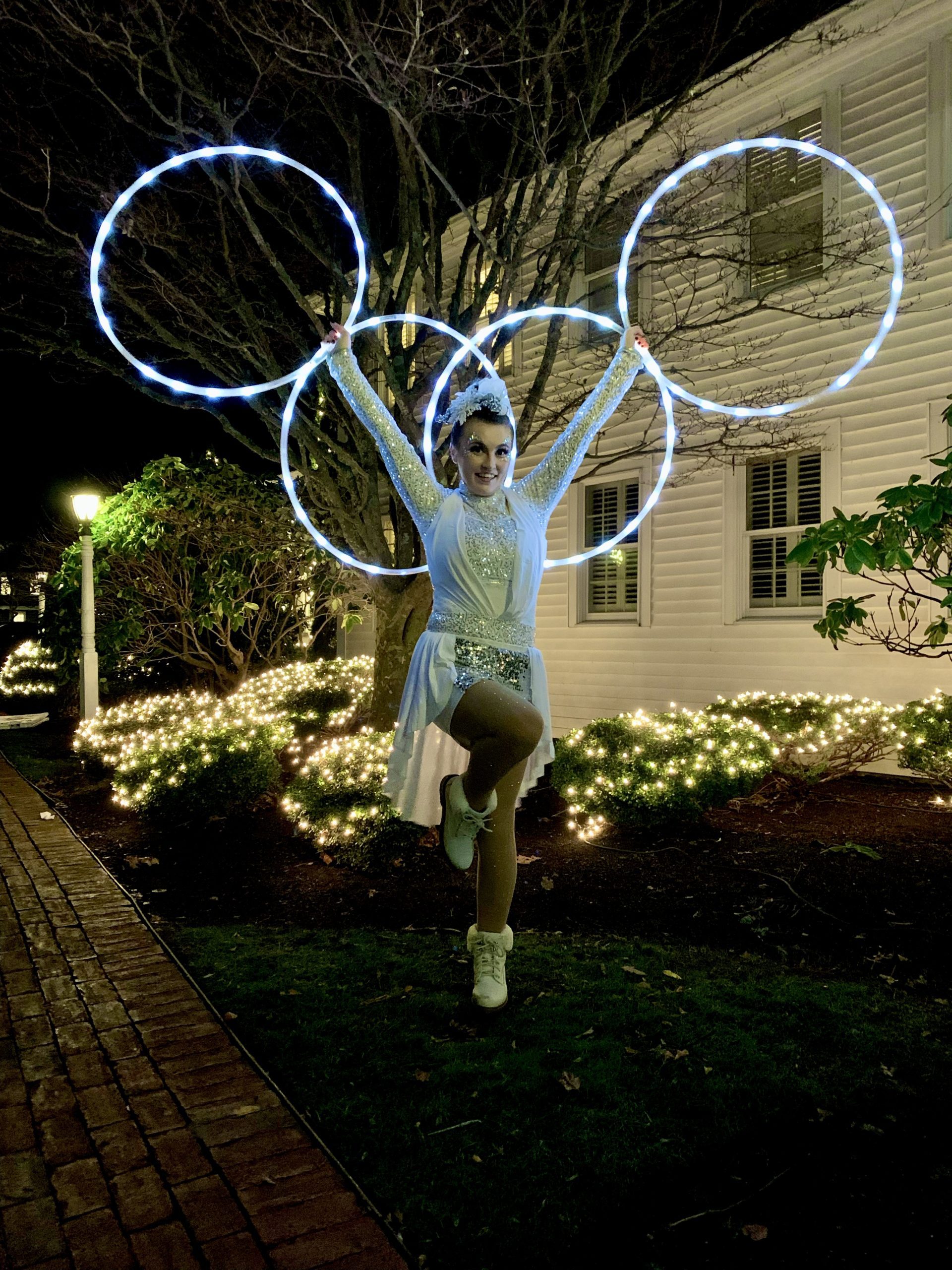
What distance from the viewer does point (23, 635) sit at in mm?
26844

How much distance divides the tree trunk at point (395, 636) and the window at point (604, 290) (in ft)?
12.9

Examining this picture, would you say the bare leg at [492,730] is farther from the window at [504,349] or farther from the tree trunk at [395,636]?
the window at [504,349]

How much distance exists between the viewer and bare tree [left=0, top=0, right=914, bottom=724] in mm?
6441

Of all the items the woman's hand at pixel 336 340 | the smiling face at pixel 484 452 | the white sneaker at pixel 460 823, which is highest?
the woman's hand at pixel 336 340

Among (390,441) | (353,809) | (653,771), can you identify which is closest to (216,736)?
(353,809)

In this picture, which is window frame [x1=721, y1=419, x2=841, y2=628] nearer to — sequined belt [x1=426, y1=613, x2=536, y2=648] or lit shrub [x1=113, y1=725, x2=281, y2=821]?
lit shrub [x1=113, y1=725, x2=281, y2=821]

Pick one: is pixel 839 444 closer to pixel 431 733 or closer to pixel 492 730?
pixel 431 733

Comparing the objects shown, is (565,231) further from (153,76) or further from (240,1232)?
(240,1232)

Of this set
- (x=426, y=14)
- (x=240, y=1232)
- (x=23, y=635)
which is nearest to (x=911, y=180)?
(x=426, y=14)

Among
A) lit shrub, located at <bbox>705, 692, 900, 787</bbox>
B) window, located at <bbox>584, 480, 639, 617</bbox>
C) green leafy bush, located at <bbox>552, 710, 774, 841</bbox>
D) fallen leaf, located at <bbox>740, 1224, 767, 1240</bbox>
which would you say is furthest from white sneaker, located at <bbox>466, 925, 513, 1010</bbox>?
window, located at <bbox>584, 480, 639, 617</bbox>

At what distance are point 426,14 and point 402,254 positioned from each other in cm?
174

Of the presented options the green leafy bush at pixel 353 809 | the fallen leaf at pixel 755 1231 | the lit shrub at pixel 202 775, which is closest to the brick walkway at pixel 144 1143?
the fallen leaf at pixel 755 1231

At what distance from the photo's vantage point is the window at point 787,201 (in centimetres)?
880

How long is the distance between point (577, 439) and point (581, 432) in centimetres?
3
